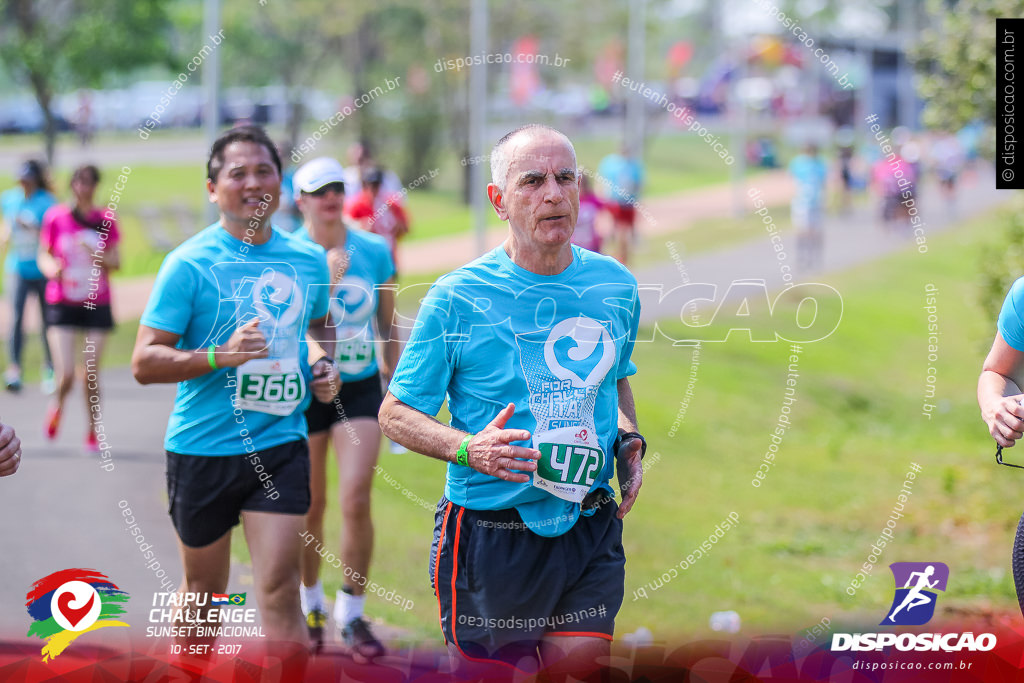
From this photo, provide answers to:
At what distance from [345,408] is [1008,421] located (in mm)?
2971

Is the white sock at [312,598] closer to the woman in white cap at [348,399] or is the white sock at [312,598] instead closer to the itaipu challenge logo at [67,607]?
the woman in white cap at [348,399]

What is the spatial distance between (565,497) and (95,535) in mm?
4150

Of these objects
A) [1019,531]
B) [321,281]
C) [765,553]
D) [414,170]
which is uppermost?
[414,170]

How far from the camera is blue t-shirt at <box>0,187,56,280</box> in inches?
416

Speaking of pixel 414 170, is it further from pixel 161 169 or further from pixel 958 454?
pixel 958 454

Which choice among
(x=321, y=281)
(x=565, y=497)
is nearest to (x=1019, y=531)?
(x=565, y=497)

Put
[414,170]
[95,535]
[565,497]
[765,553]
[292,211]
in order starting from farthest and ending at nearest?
1. [414,170]
2. [292,211]
3. [765,553]
4. [95,535]
5. [565,497]

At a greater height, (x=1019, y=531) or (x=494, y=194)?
(x=494, y=194)

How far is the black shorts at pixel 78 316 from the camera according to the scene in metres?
8.41

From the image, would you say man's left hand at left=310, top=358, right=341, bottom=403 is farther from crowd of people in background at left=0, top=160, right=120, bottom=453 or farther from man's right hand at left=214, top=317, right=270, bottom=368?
crowd of people in background at left=0, top=160, right=120, bottom=453

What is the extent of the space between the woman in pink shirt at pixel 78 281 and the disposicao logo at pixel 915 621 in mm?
5754

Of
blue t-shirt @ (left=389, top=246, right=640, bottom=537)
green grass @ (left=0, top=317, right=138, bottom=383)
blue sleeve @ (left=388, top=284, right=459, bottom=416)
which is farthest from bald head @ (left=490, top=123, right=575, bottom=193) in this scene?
green grass @ (left=0, top=317, right=138, bottom=383)

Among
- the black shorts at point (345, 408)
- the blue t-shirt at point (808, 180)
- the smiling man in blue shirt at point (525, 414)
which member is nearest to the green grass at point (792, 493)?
the black shorts at point (345, 408)

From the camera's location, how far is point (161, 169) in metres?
30.1
